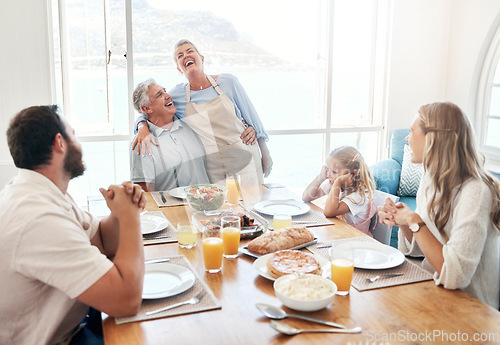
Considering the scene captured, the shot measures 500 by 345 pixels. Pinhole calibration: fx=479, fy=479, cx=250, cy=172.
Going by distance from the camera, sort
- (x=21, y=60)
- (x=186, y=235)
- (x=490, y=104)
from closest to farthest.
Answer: (x=186, y=235), (x=21, y=60), (x=490, y=104)

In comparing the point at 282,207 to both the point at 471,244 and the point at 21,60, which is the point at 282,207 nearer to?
the point at 471,244

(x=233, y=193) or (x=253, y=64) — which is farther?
(x=253, y=64)

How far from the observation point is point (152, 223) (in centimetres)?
202

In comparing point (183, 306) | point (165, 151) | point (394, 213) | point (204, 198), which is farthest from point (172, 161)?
point (183, 306)

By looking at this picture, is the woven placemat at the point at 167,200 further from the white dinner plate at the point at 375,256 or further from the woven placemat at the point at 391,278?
the woven placemat at the point at 391,278

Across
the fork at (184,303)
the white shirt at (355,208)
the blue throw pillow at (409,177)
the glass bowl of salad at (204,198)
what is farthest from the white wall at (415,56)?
the fork at (184,303)

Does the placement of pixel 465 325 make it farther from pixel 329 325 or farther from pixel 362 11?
pixel 362 11

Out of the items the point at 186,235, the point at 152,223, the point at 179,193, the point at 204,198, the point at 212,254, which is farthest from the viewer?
the point at 179,193

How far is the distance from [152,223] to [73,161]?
2.20 feet

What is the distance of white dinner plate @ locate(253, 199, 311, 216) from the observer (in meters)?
2.19

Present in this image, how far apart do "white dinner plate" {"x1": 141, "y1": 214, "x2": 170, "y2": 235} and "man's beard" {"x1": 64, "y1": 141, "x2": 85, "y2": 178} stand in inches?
20.7

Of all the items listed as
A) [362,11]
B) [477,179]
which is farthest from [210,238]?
[362,11]

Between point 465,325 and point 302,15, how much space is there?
3.49 meters

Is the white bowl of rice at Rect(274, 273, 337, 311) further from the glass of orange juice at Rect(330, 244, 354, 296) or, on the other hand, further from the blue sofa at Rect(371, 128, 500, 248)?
the blue sofa at Rect(371, 128, 500, 248)
